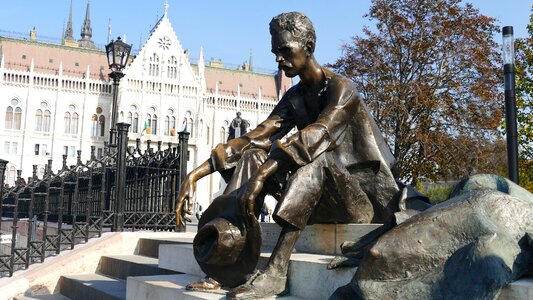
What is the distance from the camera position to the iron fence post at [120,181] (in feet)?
27.8

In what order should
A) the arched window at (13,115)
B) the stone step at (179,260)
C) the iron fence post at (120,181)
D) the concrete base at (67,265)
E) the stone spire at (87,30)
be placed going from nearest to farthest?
the stone step at (179,260) → the concrete base at (67,265) → the iron fence post at (120,181) → the arched window at (13,115) → the stone spire at (87,30)

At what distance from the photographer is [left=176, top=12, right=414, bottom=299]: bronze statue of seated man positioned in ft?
8.87

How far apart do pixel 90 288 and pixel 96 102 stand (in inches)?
2497

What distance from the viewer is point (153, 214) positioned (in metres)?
8.98

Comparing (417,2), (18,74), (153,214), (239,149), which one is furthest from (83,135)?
(239,149)

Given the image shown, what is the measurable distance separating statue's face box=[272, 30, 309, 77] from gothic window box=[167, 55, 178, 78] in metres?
66.2

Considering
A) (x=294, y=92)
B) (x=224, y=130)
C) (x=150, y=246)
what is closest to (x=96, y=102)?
(x=224, y=130)

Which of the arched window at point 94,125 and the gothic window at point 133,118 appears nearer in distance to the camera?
the gothic window at point 133,118

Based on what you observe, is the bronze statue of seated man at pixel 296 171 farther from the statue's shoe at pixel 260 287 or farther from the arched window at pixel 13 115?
the arched window at pixel 13 115

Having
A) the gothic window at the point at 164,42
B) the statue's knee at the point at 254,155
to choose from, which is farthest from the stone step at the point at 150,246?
the gothic window at the point at 164,42

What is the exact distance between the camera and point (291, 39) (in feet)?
10.4

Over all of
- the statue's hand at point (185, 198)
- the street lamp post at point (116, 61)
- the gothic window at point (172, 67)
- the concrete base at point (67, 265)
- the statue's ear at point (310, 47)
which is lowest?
the concrete base at point (67, 265)

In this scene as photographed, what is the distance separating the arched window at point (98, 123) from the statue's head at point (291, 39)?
64.6 m

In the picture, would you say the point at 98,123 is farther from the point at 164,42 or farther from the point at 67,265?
the point at 67,265
